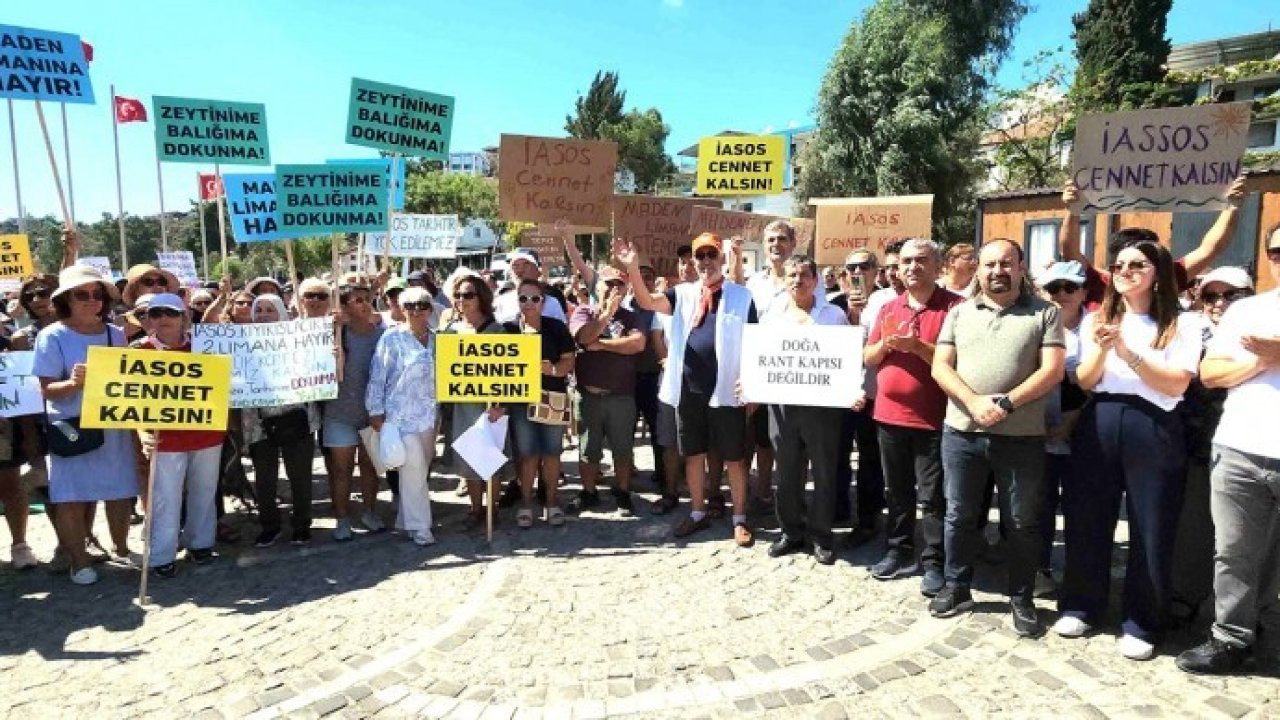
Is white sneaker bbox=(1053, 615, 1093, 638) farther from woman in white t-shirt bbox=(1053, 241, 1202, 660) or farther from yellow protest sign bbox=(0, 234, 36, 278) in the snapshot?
yellow protest sign bbox=(0, 234, 36, 278)

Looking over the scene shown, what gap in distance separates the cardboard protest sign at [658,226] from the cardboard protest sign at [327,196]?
234cm

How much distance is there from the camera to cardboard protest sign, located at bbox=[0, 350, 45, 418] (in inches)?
205

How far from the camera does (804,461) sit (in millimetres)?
5445

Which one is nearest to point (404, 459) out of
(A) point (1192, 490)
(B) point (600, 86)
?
(A) point (1192, 490)

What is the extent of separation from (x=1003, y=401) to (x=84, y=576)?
6361 millimetres

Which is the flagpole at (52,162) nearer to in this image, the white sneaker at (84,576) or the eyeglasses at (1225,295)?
the white sneaker at (84,576)

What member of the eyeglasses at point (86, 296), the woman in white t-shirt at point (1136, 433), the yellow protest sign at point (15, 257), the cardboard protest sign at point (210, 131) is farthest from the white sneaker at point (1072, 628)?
the yellow protest sign at point (15, 257)

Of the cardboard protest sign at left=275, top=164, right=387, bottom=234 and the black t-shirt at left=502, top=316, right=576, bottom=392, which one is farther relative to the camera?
the cardboard protest sign at left=275, top=164, right=387, bottom=234

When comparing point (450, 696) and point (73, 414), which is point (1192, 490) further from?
point (73, 414)

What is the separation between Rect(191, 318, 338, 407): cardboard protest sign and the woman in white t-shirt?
16.8 feet

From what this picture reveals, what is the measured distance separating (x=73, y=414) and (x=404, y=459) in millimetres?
2253

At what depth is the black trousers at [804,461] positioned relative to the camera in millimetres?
5230

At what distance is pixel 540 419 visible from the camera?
6000 mm

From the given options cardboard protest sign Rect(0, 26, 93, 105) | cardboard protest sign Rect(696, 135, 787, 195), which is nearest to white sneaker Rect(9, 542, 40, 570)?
cardboard protest sign Rect(0, 26, 93, 105)
